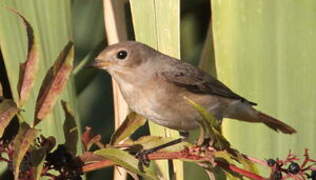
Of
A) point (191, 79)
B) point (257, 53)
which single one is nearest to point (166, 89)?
point (191, 79)

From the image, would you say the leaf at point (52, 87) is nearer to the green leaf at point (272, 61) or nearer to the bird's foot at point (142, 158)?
the bird's foot at point (142, 158)

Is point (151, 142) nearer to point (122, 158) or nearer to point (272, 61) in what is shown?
point (122, 158)

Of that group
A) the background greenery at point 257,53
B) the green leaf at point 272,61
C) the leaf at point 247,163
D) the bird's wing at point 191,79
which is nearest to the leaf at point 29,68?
the leaf at point 247,163

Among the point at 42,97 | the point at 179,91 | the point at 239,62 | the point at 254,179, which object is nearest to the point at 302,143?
the point at 239,62

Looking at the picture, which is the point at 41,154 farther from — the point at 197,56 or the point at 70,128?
the point at 197,56

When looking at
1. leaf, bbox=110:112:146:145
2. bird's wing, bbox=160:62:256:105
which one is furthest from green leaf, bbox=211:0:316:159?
leaf, bbox=110:112:146:145

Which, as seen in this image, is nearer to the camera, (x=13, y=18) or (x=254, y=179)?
(x=254, y=179)

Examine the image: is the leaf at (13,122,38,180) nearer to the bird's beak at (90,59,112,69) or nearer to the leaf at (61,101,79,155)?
the leaf at (61,101,79,155)
